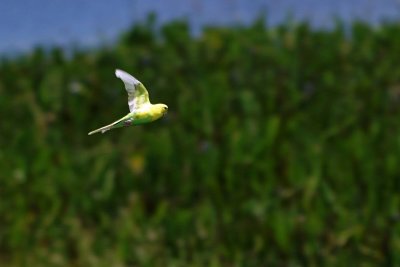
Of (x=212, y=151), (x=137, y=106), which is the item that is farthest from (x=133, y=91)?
(x=212, y=151)

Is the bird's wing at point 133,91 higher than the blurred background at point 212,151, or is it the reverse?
the bird's wing at point 133,91

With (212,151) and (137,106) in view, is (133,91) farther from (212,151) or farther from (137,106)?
(212,151)

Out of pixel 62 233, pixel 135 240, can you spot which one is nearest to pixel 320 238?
pixel 135 240

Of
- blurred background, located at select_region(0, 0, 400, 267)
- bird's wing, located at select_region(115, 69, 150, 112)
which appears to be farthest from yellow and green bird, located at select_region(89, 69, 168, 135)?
blurred background, located at select_region(0, 0, 400, 267)


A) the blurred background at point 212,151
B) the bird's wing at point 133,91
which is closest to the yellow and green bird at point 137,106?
the bird's wing at point 133,91

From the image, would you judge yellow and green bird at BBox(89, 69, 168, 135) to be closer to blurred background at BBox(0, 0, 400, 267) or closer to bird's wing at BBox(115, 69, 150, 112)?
bird's wing at BBox(115, 69, 150, 112)

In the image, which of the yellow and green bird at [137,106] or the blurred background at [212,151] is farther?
the blurred background at [212,151]

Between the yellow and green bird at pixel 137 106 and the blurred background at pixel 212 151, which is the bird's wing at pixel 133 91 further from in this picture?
the blurred background at pixel 212 151
